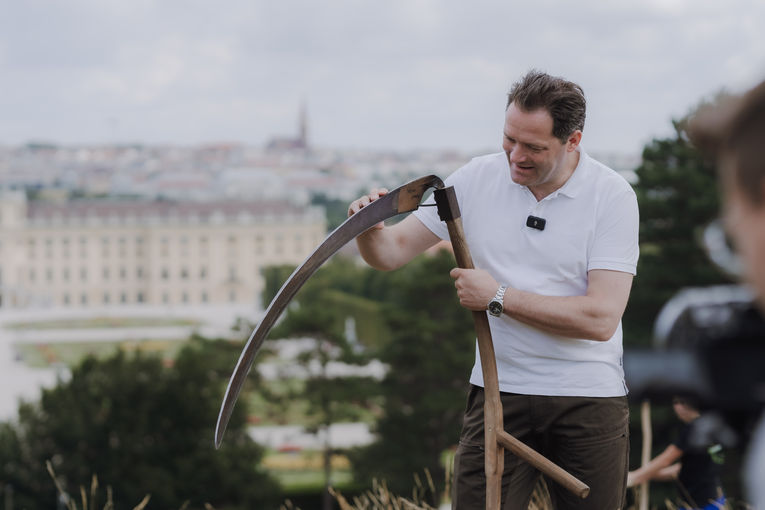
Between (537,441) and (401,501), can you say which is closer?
(537,441)

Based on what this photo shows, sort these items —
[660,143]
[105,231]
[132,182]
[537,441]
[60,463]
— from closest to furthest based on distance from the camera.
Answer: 1. [537,441]
2. [660,143]
3. [60,463]
4. [105,231]
5. [132,182]

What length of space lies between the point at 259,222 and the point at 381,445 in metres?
67.6

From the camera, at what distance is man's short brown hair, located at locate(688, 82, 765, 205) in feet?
2.10

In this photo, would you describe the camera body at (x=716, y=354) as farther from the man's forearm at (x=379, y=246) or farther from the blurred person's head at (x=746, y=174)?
the man's forearm at (x=379, y=246)

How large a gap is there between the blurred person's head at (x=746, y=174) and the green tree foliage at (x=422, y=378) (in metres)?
22.3

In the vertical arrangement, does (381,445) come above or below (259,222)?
below

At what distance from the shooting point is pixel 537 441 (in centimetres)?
230

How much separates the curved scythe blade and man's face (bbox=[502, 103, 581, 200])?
0.18 meters

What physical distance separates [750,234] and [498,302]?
1.51m

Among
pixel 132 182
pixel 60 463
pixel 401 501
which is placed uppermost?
pixel 132 182

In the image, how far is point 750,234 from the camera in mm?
642

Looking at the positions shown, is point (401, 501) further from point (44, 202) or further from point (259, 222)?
point (44, 202)

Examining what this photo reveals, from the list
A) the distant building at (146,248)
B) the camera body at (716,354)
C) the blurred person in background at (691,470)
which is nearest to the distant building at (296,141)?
the distant building at (146,248)

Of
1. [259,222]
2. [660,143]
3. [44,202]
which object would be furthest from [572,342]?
[44,202]
